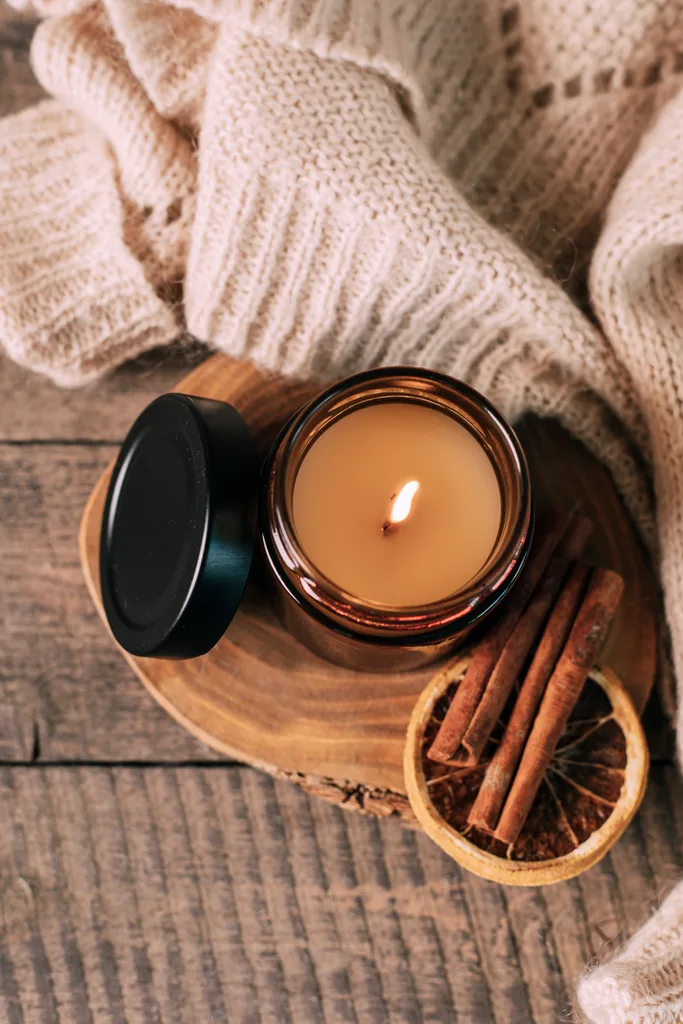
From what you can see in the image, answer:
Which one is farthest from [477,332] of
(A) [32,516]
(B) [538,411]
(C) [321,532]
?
(A) [32,516]

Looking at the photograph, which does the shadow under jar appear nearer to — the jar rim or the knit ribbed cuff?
the jar rim

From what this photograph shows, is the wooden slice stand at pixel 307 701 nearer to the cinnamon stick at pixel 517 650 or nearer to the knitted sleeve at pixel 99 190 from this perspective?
the cinnamon stick at pixel 517 650

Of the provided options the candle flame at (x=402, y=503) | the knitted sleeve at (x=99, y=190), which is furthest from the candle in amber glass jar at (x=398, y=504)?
the knitted sleeve at (x=99, y=190)

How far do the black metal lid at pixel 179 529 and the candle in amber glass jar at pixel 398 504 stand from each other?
4 cm

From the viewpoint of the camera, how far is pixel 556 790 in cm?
50

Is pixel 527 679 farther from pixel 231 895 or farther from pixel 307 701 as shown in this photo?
pixel 231 895

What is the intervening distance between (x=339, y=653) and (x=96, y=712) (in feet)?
0.74

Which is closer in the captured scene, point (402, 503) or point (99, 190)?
point (402, 503)

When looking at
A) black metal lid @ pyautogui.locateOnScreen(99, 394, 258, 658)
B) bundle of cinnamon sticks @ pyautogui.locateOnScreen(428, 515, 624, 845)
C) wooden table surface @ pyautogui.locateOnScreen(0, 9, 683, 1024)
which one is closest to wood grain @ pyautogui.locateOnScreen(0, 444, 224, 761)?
wooden table surface @ pyautogui.locateOnScreen(0, 9, 683, 1024)

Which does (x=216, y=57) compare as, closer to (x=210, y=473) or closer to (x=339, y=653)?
(x=210, y=473)

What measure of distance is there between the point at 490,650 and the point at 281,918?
0.26 m

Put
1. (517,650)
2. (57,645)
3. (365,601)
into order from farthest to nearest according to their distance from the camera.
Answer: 1. (57,645)
2. (517,650)
3. (365,601)

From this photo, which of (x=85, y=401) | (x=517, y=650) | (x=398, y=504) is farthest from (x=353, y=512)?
(x=85, y=401)

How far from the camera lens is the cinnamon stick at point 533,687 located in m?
0.48
